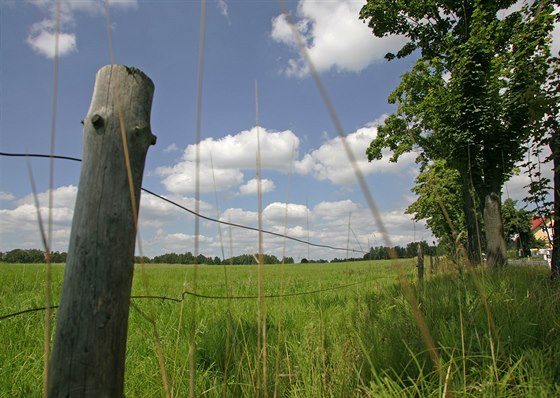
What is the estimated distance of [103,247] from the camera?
1.38 metres

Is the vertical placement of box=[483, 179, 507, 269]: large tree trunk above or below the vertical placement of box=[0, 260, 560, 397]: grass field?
above

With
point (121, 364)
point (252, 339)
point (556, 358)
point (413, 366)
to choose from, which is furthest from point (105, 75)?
point (556, 358)

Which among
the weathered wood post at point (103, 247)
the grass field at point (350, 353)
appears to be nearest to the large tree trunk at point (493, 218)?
the grass field at point (350, 353)

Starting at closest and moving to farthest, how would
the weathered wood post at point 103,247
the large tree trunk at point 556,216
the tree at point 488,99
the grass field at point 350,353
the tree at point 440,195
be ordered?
the weathered wood post at point 103,247 → the grass field at point 350,353 → the large tree trunk at point 556,216 → the tree at point 488,99 → the tree at point 440,195

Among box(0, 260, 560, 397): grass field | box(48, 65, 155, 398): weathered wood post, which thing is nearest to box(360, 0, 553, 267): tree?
box(0, 260, 560, 397): grass field

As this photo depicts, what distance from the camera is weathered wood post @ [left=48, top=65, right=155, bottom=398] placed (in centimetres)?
129

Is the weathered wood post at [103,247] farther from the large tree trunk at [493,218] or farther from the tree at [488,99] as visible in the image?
the large tree trunk at [493,218]

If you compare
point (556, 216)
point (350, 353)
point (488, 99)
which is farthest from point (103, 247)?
point (488, 99)

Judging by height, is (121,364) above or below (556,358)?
above

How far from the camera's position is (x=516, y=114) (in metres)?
10.4

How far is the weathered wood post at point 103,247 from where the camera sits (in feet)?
4.25

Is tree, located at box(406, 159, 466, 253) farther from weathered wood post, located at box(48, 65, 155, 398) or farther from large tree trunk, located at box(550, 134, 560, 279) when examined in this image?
weathered wood post, located at box(48, 65, 155, 398)

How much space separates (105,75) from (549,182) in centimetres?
674

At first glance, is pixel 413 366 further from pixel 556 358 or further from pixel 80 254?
pixel 80 254
